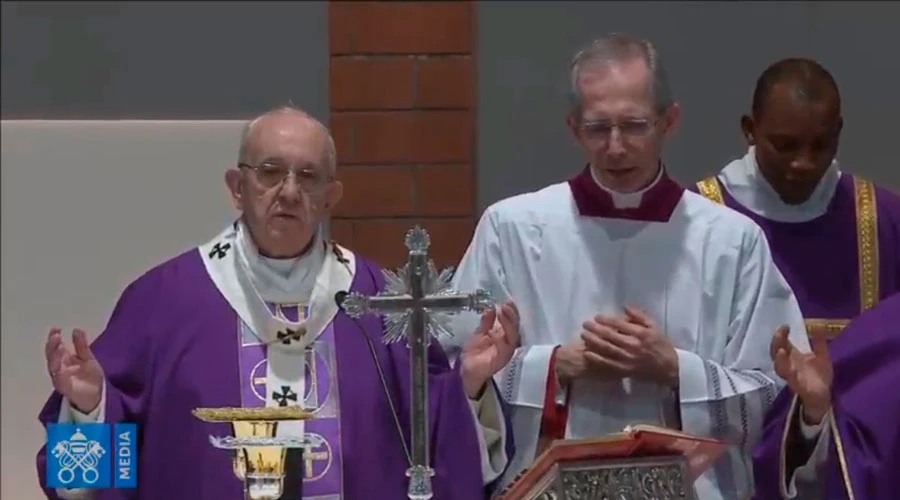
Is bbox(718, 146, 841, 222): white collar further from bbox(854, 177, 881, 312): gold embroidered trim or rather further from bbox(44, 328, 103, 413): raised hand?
bbox(44, 328, 103, 413): raised hand

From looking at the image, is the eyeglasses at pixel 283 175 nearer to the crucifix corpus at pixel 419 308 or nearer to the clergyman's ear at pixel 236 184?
the clergyman's ear at pixel 236 184

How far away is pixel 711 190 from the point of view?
11.7 ft

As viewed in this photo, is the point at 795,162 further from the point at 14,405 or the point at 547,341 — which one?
the point at 14,405

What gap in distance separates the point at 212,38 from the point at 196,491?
213 cm

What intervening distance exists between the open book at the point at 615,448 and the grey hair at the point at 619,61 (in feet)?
2.17

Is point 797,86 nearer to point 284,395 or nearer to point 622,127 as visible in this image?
point 622,127

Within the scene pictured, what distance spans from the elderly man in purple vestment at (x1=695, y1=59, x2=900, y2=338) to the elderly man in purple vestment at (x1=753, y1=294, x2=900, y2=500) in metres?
0.28

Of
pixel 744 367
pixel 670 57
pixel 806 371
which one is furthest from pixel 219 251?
pixel 670 57

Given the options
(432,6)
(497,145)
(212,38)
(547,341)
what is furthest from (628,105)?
(212,38)

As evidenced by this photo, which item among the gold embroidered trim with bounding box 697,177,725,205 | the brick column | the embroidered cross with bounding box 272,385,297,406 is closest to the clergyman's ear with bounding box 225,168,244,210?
the embroidered cross with bounding box 272,385,297,406

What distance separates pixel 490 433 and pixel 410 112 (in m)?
1.69

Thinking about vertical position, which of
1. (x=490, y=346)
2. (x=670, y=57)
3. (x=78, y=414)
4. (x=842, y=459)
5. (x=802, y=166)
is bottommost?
(x=842, y=459)

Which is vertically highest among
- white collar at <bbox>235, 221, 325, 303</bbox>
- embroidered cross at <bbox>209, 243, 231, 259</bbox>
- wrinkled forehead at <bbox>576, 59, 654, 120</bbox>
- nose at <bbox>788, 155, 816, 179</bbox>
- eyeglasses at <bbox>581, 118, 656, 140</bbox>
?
wrinkled forehead at <bbox>576, 59, 654, 120</bbox>

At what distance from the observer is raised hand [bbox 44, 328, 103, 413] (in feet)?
9.53
